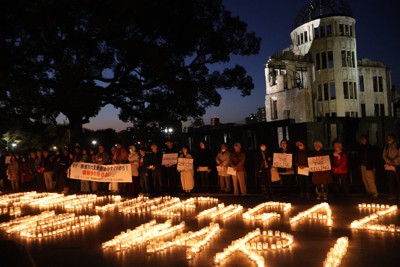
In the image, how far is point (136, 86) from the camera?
20.3 meters

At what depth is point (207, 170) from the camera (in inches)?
534

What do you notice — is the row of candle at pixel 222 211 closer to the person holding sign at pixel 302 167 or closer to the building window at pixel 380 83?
the person holding sign at pixel 302 167

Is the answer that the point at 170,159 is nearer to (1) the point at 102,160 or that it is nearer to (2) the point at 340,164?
(1) the point at 102,160

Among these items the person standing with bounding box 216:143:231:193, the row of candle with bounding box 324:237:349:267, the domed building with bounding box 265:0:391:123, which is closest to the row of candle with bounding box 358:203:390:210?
the row of candle with bounding box 324:237:349:267

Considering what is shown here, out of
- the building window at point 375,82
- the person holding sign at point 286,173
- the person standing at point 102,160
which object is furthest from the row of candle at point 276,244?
the building window at point 375,82

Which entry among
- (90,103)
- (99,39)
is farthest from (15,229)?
(99,39)

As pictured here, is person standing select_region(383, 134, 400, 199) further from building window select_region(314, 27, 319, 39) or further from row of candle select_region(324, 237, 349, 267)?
building window select_region(314, 27, 319, 39)

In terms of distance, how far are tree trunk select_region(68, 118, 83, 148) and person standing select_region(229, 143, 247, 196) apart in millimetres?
10706

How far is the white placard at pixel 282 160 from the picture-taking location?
11883 millimetres

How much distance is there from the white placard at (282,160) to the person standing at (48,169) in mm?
9358

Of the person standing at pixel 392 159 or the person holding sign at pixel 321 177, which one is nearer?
the person standing at pixel 392 159

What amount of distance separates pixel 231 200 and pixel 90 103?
898cm

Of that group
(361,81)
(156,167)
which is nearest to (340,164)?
(156,167)

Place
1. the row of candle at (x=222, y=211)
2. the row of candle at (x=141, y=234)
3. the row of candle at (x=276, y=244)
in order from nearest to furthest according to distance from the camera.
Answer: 1. the row of candle at (x=276, y=244)
2. the row of candle at (x=141, y=234)
3. the row of candle at (x=222, y=211)
